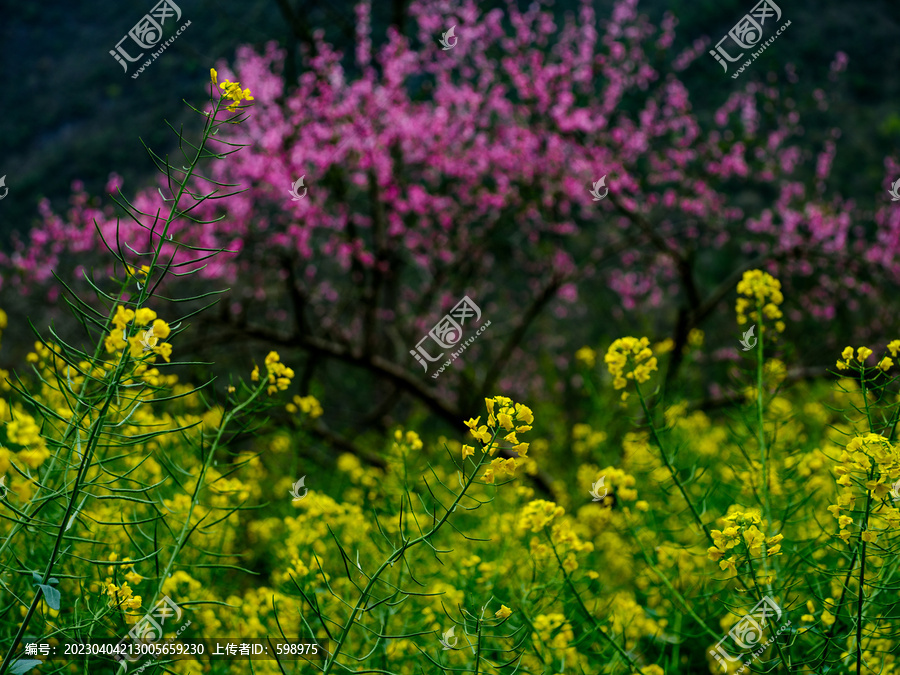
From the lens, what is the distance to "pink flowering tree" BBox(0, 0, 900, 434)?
629 centimetres

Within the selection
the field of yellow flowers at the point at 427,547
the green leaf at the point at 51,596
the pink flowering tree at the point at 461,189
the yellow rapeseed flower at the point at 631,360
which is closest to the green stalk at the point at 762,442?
the field of yellow flowers at the point at 427,547

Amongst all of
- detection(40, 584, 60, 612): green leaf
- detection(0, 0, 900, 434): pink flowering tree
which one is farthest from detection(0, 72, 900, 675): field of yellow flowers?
detection(0, 0, 900, 434): pink flowering tree

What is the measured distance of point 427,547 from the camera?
2.35 metres

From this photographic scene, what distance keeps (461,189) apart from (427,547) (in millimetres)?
5656

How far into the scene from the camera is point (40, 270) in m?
6.58

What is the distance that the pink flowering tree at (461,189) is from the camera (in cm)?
629

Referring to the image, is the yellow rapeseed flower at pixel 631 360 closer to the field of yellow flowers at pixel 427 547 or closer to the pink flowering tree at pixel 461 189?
the field of yellow flowers at pixel 427 547

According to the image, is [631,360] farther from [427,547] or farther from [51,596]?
[51,596]

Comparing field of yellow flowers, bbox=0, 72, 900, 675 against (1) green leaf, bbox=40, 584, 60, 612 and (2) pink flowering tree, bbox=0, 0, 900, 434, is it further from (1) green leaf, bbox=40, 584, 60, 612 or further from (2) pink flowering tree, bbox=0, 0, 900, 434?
(2) pink flowering tree, bbox=0, 0, 900, 434

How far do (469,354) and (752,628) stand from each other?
8.23 meters

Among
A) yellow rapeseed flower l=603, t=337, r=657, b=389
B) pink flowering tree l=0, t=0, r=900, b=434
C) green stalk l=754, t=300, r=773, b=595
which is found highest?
pink flowering tree l=0, t=0, r=900, b=434

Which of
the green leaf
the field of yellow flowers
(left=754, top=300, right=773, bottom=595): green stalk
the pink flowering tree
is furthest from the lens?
the pink flowering tree

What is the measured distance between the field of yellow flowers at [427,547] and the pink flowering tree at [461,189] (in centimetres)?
288

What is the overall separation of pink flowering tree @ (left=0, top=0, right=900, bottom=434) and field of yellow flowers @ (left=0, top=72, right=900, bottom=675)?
2.88m
